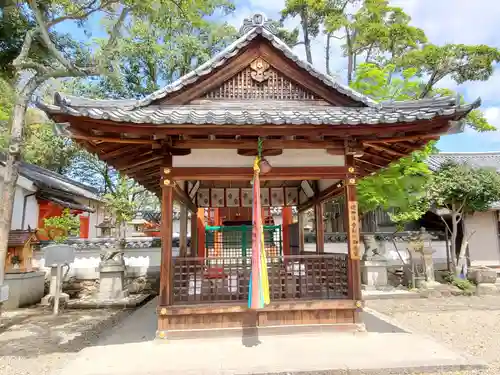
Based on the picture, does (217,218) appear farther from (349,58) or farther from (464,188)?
(349,58)

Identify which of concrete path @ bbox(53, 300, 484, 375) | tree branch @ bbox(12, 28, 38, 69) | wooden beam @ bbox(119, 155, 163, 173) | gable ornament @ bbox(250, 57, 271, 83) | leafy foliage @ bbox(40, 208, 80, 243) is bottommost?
concrete path @ bbox(53, 300, 484, 375)

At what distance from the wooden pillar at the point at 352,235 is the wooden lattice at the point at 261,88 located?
1.91m

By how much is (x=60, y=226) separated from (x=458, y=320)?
13.7 m

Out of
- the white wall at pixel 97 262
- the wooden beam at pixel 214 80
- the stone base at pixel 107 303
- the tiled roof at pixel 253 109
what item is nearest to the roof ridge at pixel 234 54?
the tiled roof at pixel 253 109

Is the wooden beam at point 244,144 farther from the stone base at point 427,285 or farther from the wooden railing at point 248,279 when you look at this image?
the stone base at point 427,285

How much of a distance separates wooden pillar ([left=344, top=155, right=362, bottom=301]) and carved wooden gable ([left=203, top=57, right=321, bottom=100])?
194 centimetres

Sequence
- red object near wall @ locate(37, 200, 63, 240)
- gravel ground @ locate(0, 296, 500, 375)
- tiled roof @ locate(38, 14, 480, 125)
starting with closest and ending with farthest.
A: tiled roof @ locate(38, 14, 480, 125) < gravel ground @ locate(0, 296, 500, 375) < red object near wall @ locate(37, 200, 63, 240)

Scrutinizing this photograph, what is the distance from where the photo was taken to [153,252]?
14.2 meters

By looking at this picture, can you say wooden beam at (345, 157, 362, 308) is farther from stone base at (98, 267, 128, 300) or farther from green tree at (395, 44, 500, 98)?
green tree at (395, 44, 500, 98)

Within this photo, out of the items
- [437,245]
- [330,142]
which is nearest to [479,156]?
[437,245]

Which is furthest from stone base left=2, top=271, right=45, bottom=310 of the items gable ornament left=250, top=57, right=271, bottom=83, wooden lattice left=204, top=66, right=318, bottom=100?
gable ornament left=250, top=57, right=271, bottom=83

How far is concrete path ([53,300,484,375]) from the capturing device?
4738 mm

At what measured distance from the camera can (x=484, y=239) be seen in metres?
14.9

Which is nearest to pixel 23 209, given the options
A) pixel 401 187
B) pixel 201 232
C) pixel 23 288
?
pixel 23 288
